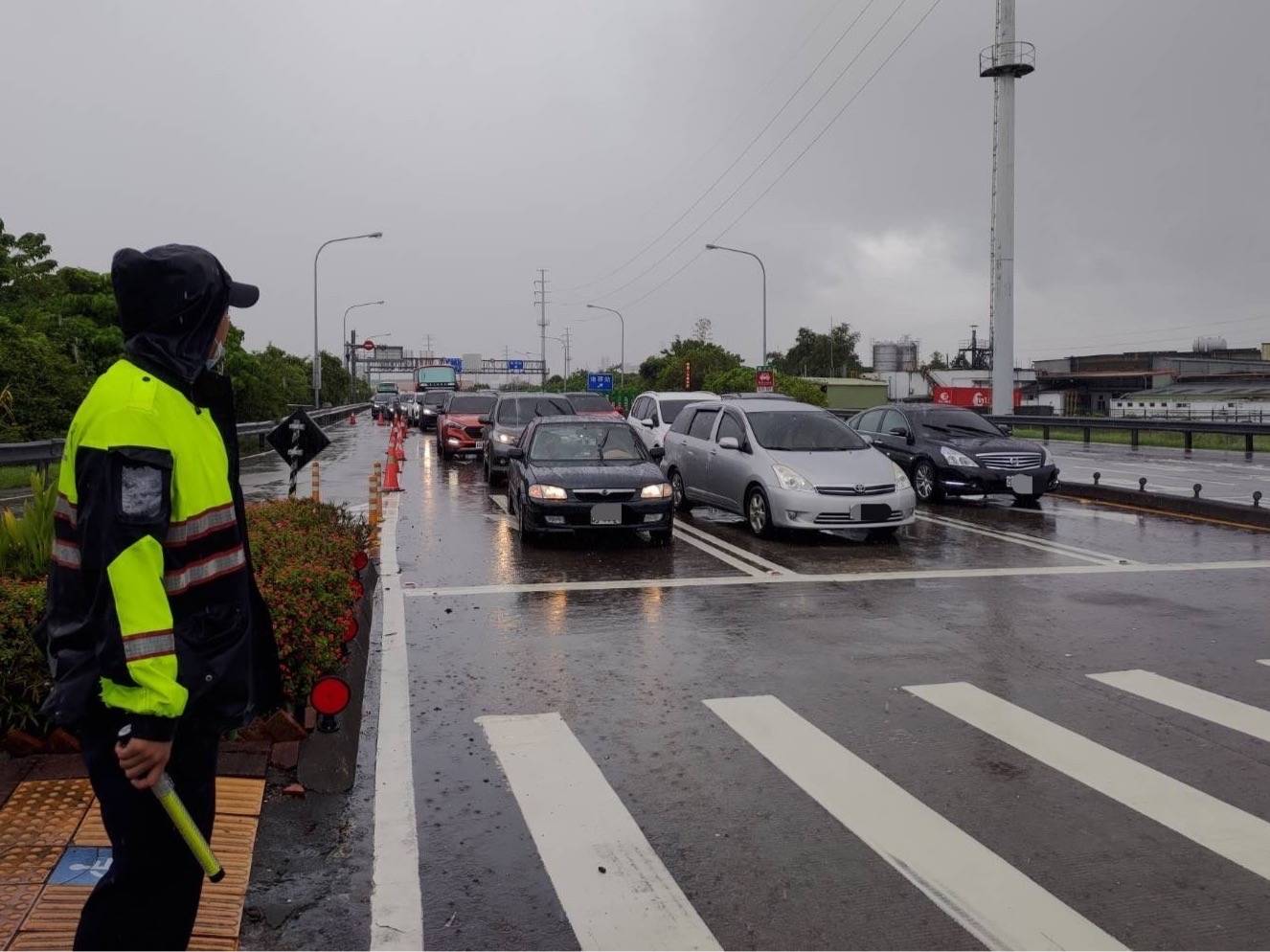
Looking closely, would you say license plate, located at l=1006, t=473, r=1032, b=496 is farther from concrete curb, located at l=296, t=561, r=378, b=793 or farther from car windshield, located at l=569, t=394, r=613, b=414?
concrete curb, located at l=296, t=561, r=378, b=793

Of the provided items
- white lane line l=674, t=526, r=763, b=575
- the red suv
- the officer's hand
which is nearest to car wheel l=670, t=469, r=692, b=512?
white lane line l=674, t=526, r=763, b=575

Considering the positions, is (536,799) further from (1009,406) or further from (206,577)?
(1009,406)

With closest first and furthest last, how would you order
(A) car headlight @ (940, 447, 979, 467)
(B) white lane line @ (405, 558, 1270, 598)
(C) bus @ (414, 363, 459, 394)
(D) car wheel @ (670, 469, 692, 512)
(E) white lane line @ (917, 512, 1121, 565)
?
1. (B) white lane line @ (405, 558, 1270, 598)
2. (E) white lane line @ (917, 512, 1121, 565)
3. (D) car wheel @ (670, 469, 692, 512)
4. (A) car headlight @ (940, 447, 979, 467)
5. (C) bus @ (414, 363, 459, 394)

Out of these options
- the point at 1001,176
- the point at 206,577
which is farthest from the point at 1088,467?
the point at 206,577

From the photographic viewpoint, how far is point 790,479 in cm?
1295

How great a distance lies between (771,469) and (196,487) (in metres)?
10.8

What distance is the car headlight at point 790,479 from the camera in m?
12.8

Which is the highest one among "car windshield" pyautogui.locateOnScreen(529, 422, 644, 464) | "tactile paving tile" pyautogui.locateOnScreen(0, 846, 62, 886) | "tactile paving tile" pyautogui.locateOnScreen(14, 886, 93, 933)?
"car windshield" pyautogui.locateOnScreen(529, 422, 644, 464)

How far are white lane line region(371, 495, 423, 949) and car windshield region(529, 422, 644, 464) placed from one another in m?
5.67

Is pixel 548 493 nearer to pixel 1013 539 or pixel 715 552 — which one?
pixel 715 552

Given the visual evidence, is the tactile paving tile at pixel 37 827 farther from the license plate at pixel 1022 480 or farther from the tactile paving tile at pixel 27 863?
the license plate at pixel 1022 480

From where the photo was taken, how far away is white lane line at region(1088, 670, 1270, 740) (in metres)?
6.11

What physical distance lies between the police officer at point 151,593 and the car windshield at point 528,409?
1866 cm

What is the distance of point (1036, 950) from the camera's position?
3.60 m
